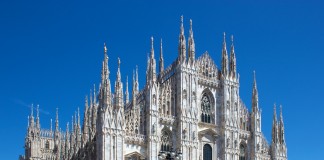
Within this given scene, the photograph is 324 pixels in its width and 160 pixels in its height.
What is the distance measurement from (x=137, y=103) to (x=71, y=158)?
9.54m

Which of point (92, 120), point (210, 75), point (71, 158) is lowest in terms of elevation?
point (71, 158)

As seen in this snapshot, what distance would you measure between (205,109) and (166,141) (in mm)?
7094

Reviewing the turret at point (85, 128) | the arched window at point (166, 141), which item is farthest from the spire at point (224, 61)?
Result: the turret at point (85, 128)

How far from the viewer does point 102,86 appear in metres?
48.2

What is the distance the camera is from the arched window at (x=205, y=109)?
5644cm

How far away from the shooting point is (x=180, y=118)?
52.8 metres

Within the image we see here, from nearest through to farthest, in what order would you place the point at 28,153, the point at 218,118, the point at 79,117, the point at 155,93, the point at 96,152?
1. the point at 96,152
2. the point at 155,93
3. the point at 218,118
4. the point at 79,117
5. the point at 28,153

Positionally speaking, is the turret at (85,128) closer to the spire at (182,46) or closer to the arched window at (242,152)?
the spire at (182,46)

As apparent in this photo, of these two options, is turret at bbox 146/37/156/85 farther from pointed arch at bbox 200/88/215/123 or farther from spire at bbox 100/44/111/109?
pointed arch at bbox 200/88/215/123

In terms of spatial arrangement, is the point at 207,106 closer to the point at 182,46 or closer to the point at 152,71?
the point at 182,46

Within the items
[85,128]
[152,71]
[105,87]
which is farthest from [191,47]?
[85,128]

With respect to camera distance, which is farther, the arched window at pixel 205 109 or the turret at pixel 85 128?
the arched window at pixel 205 109

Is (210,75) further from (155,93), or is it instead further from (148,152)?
(148,152)

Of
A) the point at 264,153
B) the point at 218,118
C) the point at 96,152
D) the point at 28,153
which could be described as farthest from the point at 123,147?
the point at 28,153
